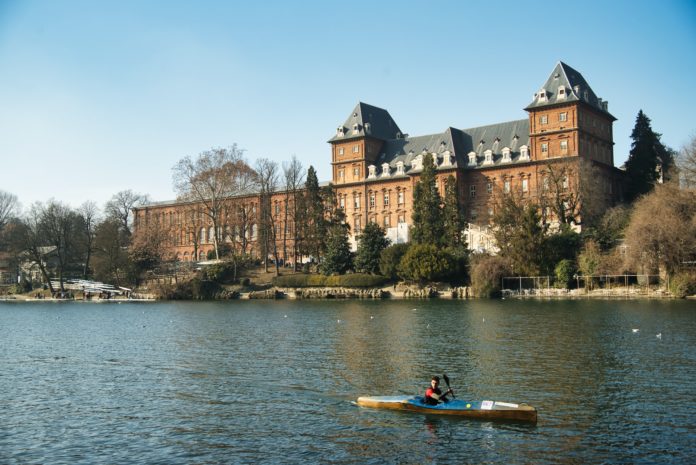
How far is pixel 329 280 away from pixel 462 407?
62.3 metres

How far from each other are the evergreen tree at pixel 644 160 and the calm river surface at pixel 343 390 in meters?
48.9

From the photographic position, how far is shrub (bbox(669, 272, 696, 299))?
5712 cm

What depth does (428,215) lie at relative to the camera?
7831 cm

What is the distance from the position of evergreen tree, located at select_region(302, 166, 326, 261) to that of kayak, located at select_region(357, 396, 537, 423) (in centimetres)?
6753

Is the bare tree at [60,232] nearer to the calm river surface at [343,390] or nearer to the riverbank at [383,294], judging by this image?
the riverbank at [383,294]

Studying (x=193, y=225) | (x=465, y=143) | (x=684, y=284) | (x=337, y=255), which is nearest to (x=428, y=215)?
(x=337, y=255)

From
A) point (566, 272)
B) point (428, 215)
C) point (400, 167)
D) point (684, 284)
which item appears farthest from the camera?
point (400, 167)

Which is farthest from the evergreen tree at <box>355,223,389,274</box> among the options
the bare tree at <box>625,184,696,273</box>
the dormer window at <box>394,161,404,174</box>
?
the bare tree at <box>625,184,696,273</box>

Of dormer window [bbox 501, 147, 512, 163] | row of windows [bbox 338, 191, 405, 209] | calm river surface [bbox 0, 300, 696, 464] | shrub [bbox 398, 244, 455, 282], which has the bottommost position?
calm river surface [bbox 0, 300, 696, 464]

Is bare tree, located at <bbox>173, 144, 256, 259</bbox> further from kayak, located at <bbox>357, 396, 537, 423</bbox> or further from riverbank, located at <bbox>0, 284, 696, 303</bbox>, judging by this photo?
kayak, located at <bbox>357, 396, 537, 423</bbox>

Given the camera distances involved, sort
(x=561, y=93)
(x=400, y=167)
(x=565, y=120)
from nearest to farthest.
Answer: (x=565, y=120) → (x=561, y=93) → (x=400, y=167)

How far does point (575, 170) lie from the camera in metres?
75.3

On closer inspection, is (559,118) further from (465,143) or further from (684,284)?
(684,284)

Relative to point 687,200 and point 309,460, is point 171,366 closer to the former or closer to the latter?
point 309,460
